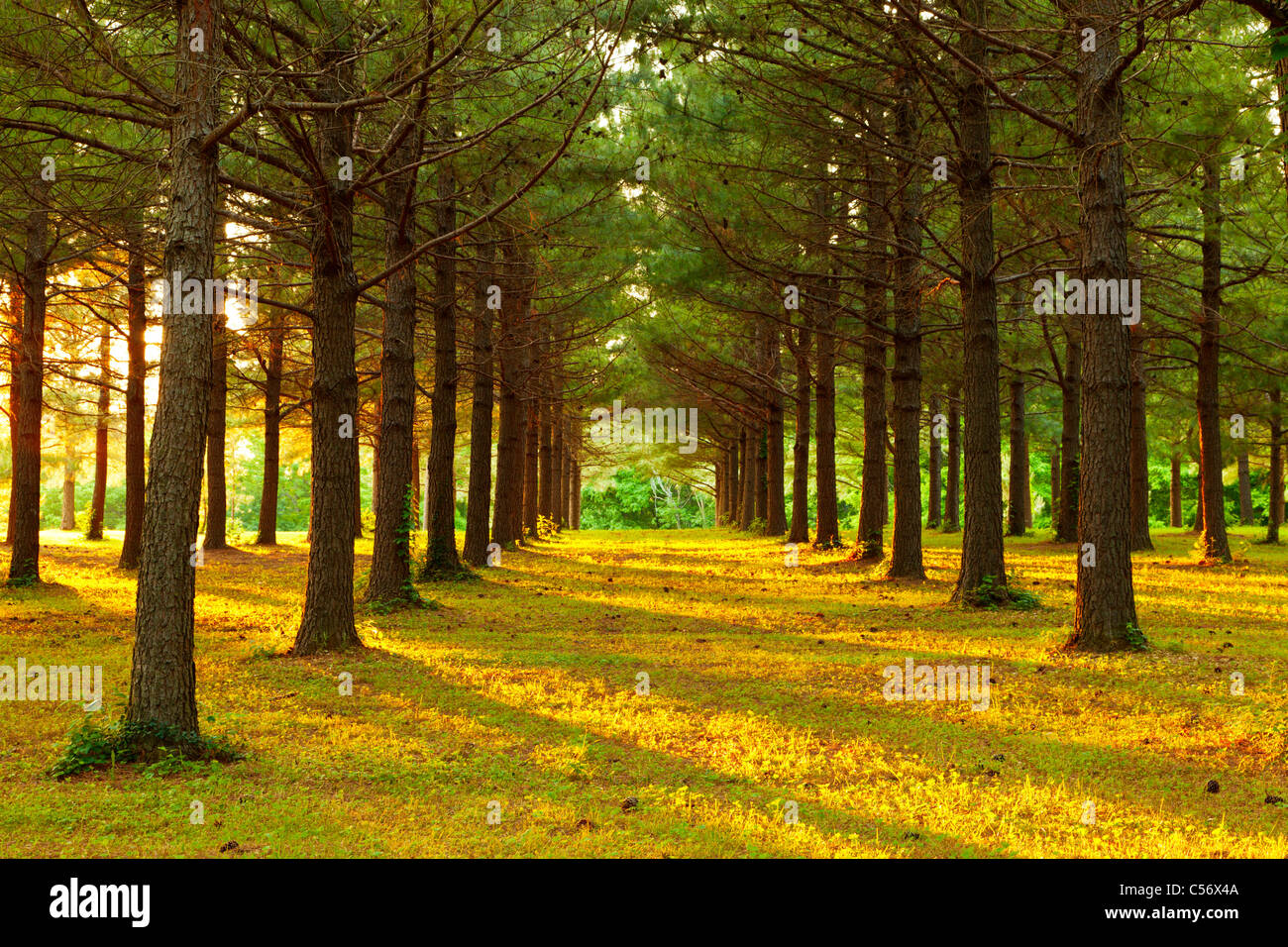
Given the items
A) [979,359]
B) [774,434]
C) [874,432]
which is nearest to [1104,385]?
[979,359]

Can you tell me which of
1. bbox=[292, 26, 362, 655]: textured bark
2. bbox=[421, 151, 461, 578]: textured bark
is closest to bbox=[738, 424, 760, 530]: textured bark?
bbox=[421, 151, 461, 578]: textured bark

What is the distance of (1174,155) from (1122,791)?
13.2 metres

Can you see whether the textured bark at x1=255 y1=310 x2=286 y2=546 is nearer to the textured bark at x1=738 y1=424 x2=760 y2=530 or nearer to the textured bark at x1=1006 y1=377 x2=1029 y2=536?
the textured bark at x1=738 y1=424 x2=760 y2=530

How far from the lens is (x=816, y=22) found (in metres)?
10.9

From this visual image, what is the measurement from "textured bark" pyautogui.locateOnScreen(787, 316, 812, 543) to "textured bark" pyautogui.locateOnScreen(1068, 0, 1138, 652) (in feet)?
45.2

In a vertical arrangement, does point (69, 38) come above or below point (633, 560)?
above

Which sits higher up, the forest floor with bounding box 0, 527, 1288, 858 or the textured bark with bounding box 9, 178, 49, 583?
the textured bark with bounding box 9, 178, 49, 583

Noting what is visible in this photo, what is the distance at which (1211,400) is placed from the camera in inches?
698

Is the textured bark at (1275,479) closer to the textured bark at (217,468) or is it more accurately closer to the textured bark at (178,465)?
the textured bark at (178,465)

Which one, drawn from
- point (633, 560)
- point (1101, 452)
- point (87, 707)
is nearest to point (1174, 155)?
point (1101, 452)

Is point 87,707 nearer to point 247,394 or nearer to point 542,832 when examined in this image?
point 542,832

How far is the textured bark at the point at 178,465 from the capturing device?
231 inches

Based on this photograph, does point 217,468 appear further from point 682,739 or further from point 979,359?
point 682,739

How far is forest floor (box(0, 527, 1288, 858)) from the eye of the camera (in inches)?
181
